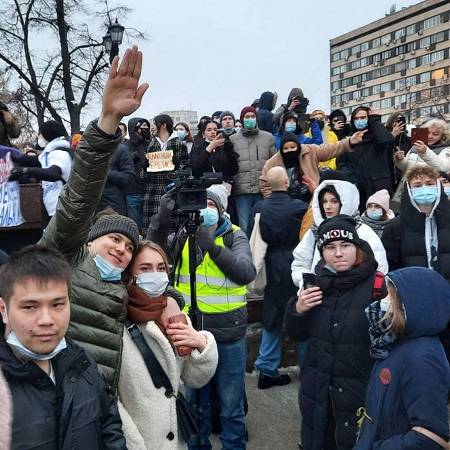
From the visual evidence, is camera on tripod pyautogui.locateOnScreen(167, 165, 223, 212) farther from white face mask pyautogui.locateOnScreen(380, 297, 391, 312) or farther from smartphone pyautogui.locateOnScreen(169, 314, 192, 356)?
white face mask pyautogui.locateOnScreen(380, 297, 391, 312)

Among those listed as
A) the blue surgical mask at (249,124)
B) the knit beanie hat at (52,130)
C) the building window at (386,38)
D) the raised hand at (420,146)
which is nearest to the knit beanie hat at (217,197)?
the knit beanie hat at (52,130)

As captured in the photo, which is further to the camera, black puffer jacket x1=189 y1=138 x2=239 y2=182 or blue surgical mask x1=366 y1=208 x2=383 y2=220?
black puffer jacket x1=189 y1=138 x2=239 y2=182

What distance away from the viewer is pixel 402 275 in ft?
7.42

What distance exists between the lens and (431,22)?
7881cm

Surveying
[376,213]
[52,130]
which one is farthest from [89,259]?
[52,130]

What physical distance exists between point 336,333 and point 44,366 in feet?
5.25

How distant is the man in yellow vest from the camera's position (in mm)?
3432

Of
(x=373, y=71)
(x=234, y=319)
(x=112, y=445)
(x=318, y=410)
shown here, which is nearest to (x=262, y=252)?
(x=234, y=319)

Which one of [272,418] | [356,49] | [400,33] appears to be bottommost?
[272,418]

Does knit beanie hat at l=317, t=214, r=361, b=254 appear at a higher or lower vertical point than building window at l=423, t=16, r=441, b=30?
lower

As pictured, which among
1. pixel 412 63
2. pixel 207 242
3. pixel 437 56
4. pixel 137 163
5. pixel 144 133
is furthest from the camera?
pixel 412 63

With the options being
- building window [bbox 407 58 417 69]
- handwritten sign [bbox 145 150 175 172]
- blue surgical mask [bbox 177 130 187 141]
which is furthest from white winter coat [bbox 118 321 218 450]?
building window [bbox 407 58 417 69]

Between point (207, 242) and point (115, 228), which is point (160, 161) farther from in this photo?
point (115, 228)

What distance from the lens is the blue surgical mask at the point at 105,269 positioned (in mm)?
2295
